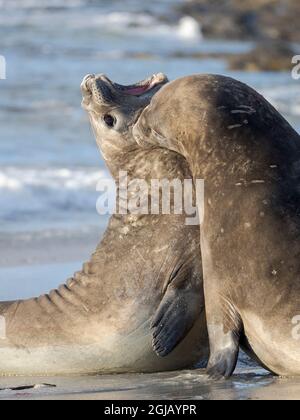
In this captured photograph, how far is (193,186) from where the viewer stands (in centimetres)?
761

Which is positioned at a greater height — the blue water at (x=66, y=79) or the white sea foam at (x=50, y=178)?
the blue water at (x=66, y=79)

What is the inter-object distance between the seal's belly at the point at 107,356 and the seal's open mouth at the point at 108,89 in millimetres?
1657

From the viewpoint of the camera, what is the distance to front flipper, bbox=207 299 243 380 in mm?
6754

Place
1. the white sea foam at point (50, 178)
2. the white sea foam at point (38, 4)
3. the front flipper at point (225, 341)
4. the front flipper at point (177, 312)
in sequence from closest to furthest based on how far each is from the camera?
the front flipper at point (225, 341) → the front flipper at point (177, 312) → the white sea foam at point (50, 178) → the white sea foam at point (38, 4)

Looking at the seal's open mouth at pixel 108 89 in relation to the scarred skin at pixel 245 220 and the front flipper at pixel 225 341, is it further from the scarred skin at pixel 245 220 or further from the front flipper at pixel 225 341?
the front flipper at pixel 225 341

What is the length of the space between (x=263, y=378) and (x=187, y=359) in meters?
0.73

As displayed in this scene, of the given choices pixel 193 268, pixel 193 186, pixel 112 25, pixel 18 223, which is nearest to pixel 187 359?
pixel 193 268

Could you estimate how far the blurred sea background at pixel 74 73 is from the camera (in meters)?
11.1

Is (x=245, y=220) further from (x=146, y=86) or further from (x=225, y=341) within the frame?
(x=146, y=86)

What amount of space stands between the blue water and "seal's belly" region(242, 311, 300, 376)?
198 inches

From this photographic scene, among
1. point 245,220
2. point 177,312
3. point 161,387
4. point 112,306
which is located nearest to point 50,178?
point 112,306

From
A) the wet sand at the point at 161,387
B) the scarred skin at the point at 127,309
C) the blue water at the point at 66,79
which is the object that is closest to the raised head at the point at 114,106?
the scarred skin at the point at 127,309

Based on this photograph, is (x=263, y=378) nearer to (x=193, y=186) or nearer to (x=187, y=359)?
(x=187, y=359)

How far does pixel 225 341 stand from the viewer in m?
6.81
